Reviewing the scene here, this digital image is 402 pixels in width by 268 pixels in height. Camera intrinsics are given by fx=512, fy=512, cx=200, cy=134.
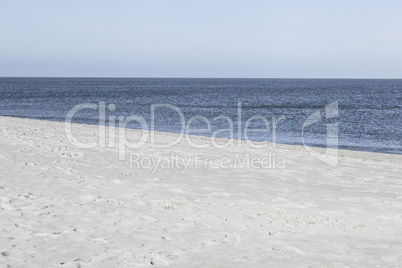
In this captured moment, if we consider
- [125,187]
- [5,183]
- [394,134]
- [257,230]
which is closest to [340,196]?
[257,230]

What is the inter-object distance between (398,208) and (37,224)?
5378mm

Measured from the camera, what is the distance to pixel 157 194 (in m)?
8.57

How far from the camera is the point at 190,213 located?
739cm

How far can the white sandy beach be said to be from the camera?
18.3 ft

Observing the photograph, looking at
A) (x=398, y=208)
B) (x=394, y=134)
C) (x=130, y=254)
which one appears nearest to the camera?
(x=130, y=254)

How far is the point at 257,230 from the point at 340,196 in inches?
109

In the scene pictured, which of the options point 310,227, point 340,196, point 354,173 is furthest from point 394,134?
point 310,227

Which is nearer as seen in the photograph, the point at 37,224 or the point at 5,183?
the point at 37,224

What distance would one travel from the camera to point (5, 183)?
28.5 ft

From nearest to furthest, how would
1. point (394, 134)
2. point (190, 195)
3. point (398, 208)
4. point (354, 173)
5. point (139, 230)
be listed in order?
1. point (139, 230)
2. point (398, 208)
3. point (190, 195)
4. point (354, 173)
5. point (394, 134)

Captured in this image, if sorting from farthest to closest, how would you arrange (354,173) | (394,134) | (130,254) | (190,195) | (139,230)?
(394,134) < (354,173) < (190,195) < (139,230) < (130,254)

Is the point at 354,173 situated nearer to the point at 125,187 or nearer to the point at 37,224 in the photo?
the point at 125,187

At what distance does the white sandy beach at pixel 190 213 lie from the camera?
18.3ft

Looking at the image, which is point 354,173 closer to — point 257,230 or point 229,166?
point 229,166
